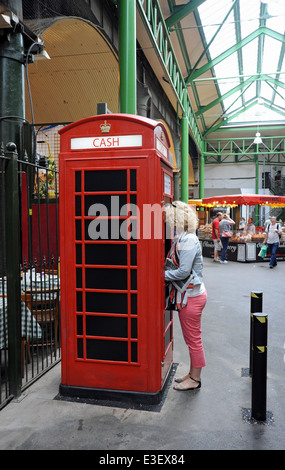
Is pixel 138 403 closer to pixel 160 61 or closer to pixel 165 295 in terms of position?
pixel 165 295

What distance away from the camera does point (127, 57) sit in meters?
6.79

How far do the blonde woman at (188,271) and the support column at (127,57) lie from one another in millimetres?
3545

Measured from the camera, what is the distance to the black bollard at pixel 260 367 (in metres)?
3.23

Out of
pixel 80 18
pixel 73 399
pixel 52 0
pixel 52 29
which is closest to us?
pixel 73 399

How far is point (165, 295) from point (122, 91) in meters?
4.34

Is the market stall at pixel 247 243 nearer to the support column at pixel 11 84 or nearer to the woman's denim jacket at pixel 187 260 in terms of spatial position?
the support column at pixel 11 84

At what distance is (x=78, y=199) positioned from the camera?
3.56m

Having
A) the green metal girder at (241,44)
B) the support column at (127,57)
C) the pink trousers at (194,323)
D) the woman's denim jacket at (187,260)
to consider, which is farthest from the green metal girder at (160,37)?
the pink trousers at (194,323)

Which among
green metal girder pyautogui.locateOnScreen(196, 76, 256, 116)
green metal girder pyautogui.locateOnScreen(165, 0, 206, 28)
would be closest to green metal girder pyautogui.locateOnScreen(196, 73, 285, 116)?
green metal girder pyautogui.locateOnScreen(196, 76, 256, 116)

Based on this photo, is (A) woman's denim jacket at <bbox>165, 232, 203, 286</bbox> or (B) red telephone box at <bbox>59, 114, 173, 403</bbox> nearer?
(B) red telephone box at <bbox>59, 114, 173, 403</bbox>

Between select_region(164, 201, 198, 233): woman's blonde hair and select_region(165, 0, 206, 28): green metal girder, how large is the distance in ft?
34.3

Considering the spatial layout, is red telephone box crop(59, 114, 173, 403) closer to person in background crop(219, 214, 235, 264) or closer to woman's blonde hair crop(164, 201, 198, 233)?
woman's blonde hair crop(164, 201, 198, 233)

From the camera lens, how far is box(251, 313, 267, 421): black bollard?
3230mm

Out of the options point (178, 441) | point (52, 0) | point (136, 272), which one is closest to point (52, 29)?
point (52, 0)
